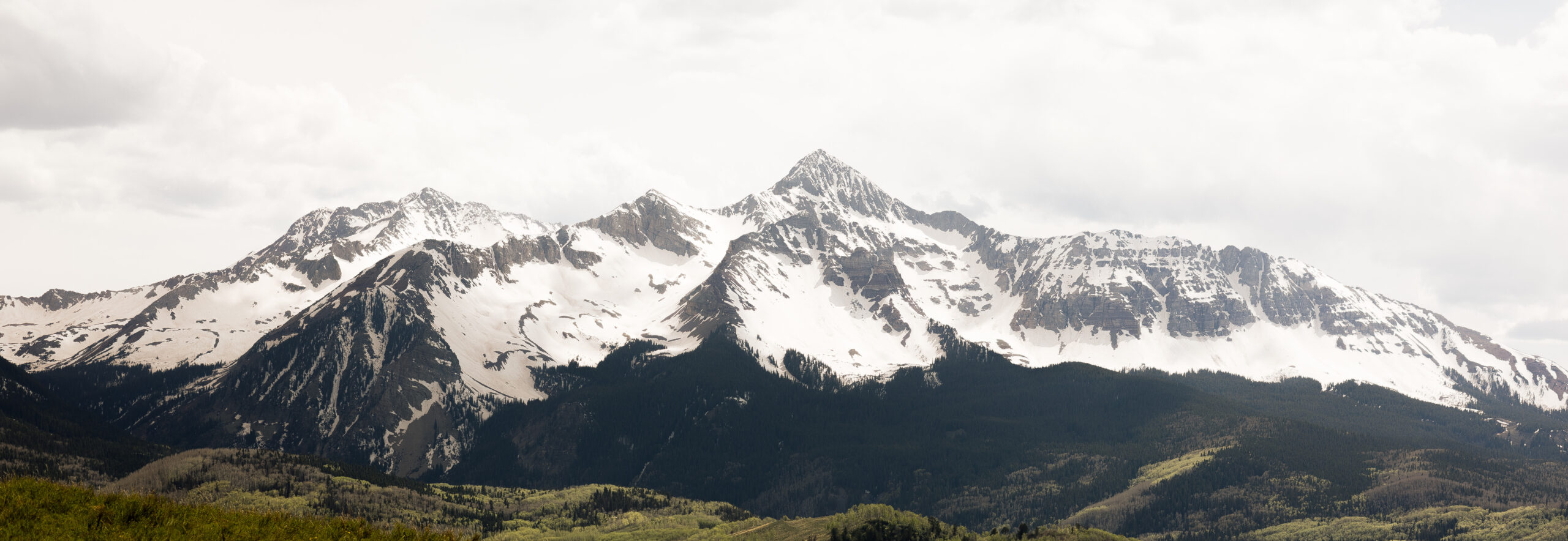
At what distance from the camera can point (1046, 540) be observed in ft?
645

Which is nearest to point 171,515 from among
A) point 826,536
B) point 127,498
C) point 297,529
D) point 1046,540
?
point 127,498

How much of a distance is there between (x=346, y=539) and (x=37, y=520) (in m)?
20.0

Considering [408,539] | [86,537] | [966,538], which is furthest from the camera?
[966,538]

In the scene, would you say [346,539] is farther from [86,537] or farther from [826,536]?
[826,536]

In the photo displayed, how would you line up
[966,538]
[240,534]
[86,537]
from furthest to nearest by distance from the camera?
1. [966,538]
2. [240,534]
3. [86,537]

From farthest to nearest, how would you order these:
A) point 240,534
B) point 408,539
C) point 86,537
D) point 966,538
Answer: point 966,538 < point 408,539 < point 240,534 < point 86,537

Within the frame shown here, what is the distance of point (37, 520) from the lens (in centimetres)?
7006

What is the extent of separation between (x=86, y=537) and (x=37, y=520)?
499 centimetres

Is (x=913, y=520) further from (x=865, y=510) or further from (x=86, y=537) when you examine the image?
(x=86, y=537)

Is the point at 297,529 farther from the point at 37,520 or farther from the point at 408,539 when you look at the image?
the point at 37,520

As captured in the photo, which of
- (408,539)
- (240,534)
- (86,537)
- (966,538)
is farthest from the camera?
(966,538)

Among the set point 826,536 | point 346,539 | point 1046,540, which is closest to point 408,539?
point 346,539

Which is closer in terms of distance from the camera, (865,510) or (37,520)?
(37,520)

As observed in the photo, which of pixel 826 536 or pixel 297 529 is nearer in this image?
pixel 297 529
